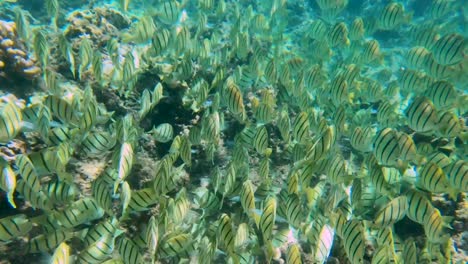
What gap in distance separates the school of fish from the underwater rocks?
0.83ft

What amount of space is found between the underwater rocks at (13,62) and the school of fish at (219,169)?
25 cm

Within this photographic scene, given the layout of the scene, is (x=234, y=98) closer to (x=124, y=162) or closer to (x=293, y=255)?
(x=124, y=162)

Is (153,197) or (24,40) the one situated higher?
(24,40)

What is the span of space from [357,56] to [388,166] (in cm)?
417

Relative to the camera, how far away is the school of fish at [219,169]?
3.17 meters

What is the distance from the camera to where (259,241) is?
3.79 meters

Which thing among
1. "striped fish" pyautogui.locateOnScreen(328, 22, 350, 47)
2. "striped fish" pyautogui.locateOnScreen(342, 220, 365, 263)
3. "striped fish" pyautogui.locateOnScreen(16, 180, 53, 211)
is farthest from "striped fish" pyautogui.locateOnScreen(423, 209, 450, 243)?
"striped fish" pyautogui.locateOnScreen(328, 22, 350, 47)

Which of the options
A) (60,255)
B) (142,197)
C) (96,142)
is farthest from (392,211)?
(96,142)

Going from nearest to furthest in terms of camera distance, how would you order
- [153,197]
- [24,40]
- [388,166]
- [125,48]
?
1. [153,197]
2. [388,166]
3. [24,40]
4. [125,48]

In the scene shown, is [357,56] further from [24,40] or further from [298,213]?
[24,40]

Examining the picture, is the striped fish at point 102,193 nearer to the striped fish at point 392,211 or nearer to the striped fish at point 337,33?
the striped fish at point 392,211

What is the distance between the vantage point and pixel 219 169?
15.1 feet

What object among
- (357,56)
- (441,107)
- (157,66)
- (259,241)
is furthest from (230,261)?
(357,56)

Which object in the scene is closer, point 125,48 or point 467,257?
point 467,257
